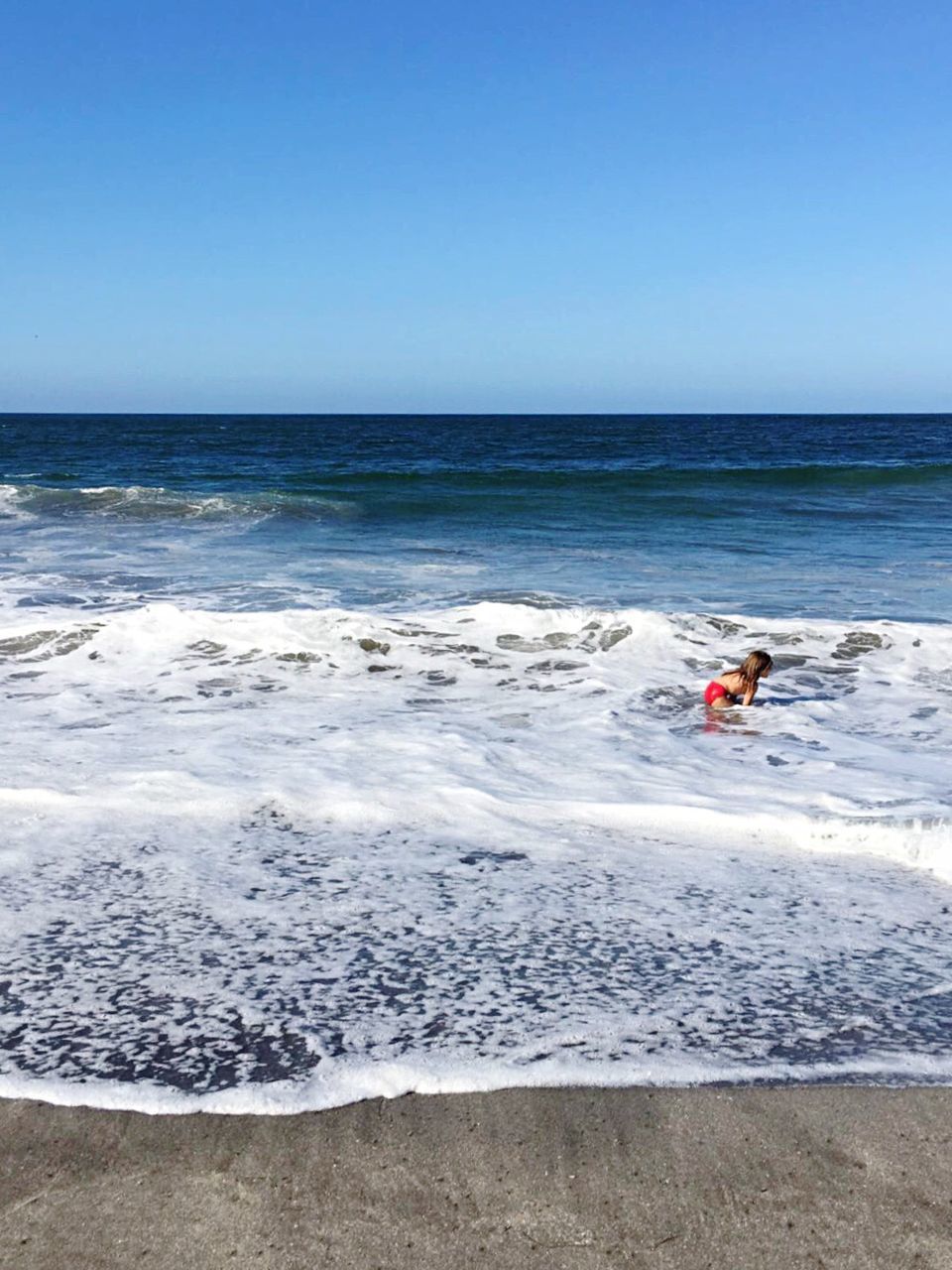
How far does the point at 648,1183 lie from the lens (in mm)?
2908

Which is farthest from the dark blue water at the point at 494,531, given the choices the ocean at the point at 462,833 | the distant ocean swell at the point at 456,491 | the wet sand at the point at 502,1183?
the wet sand at the point at 502,1183

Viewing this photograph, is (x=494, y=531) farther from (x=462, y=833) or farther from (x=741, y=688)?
(x=462, y=833)

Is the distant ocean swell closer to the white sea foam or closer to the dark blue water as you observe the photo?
the dark blue water

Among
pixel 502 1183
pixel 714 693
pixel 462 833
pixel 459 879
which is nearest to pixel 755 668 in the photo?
pixel 714 693

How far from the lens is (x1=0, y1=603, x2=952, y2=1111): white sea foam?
3.57 metres

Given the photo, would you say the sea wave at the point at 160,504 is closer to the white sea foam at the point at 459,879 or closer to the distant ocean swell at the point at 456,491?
Result: the distant ocean swell at the point at 456,491

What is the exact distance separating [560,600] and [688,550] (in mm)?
5463

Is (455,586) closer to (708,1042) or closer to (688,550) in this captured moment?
(688,550)

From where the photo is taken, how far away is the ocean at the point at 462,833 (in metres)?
3.62

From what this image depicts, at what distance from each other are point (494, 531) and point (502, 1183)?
1728 centimetres

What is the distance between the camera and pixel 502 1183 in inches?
114

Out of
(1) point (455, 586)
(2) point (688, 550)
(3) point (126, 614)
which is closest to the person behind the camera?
(3) point (126, 614)

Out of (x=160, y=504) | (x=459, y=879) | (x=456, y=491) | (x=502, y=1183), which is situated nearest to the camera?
(x=502, y=1183)

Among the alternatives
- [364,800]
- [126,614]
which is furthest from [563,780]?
[126,614]
